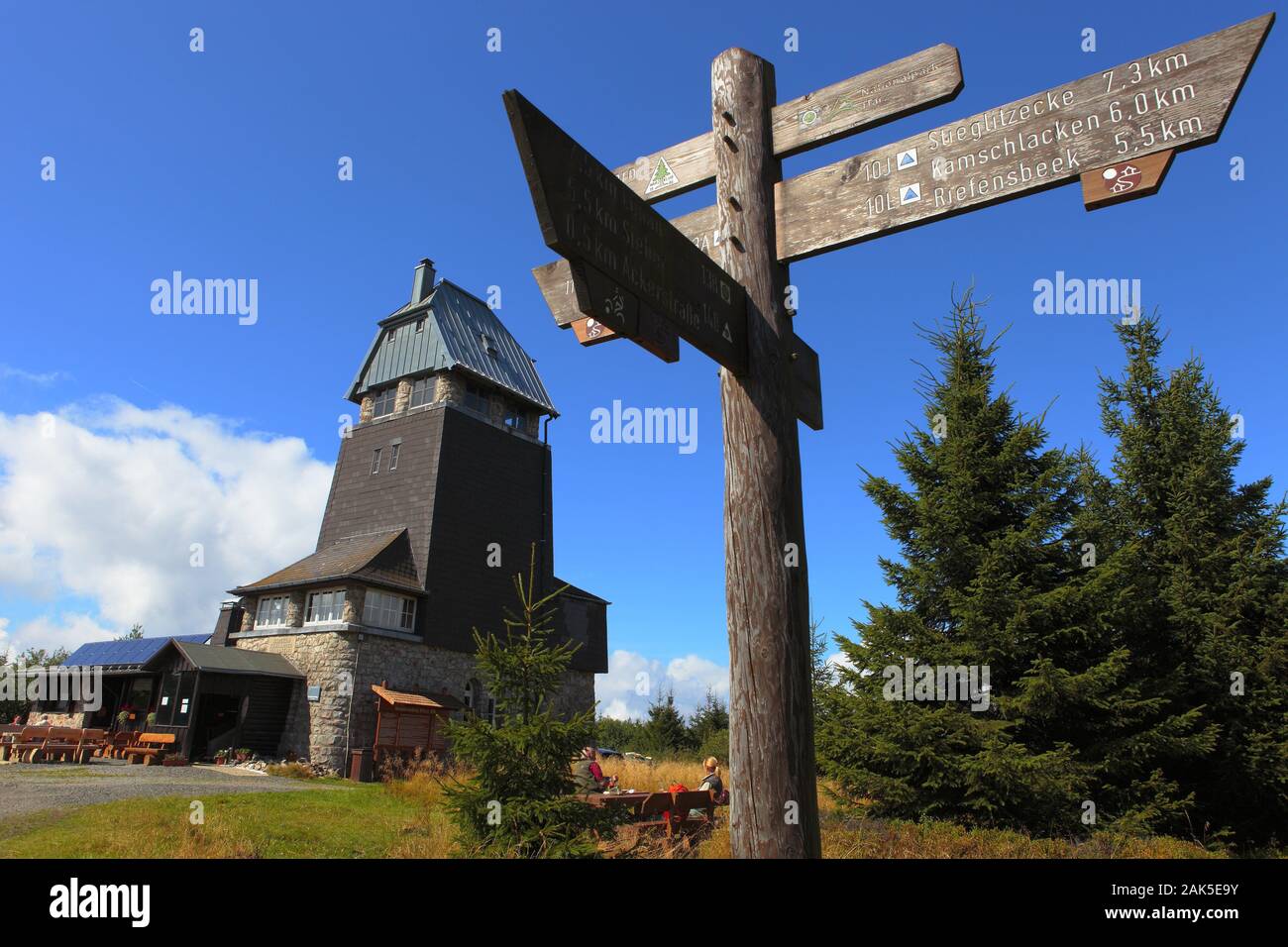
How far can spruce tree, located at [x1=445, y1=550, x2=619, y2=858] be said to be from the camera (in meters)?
7.38

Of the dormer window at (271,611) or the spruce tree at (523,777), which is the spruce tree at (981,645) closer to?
the spruce tree at (523,777)

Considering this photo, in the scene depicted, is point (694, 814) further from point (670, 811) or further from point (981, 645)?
point (981, 645)

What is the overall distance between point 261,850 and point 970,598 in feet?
30.7

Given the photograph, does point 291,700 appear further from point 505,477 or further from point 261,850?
point 261,850

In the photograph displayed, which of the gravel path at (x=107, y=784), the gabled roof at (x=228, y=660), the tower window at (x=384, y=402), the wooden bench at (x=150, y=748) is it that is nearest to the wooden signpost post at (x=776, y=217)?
the gravel path at (x=107, y=784)

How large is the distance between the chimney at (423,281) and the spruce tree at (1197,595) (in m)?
24.0

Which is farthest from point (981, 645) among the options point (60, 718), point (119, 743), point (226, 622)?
point (60, 718)

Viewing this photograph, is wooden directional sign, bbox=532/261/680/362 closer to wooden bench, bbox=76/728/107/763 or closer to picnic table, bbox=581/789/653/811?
picnic table, bbox=581/789/653/811

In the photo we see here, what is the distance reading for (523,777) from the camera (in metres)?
7.74

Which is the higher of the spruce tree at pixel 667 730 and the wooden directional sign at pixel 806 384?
the wooden directional sign at pixel 806 384

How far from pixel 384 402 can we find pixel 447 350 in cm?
353

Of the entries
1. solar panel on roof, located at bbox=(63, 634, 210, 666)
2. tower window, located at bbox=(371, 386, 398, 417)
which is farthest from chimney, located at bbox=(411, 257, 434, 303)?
solar panel on roof, located at bbox=(63, 634, 210, 666)

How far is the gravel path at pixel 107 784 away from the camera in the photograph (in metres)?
11.6
